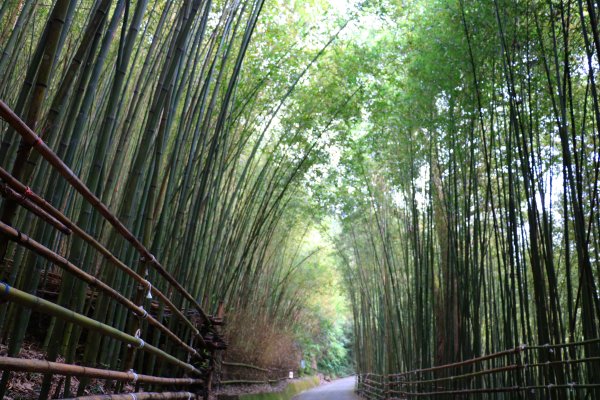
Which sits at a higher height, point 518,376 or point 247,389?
point 518,376

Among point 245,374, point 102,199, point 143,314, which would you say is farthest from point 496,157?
point 245,374

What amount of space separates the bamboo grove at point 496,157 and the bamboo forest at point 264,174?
31 mm

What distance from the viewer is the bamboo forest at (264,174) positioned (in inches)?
64.9

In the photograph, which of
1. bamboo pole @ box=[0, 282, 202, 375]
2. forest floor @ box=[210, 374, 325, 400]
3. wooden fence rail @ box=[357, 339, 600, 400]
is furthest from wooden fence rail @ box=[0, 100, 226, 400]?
wooden fence rail @ box=[357, 339, 600, 400]

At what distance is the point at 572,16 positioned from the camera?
11.2ft

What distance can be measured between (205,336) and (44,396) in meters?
1.63

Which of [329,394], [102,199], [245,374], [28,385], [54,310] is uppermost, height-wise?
[102,199]

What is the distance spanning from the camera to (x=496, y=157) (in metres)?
4.45

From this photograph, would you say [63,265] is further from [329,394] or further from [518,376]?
[329,394]

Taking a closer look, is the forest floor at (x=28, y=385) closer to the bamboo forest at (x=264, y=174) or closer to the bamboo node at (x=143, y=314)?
the bamboo forest at (x=264, y=174)

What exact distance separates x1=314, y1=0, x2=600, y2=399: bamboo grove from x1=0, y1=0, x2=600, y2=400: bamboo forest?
0.03 m

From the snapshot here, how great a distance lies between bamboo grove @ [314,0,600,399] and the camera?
2678 millimetres

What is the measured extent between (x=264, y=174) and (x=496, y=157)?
2.46 metres

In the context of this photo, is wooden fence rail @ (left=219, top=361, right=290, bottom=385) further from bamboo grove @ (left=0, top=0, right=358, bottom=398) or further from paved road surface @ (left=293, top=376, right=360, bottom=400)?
bamboo grove @ (left=0, top=0, right=358, bottom=398)
